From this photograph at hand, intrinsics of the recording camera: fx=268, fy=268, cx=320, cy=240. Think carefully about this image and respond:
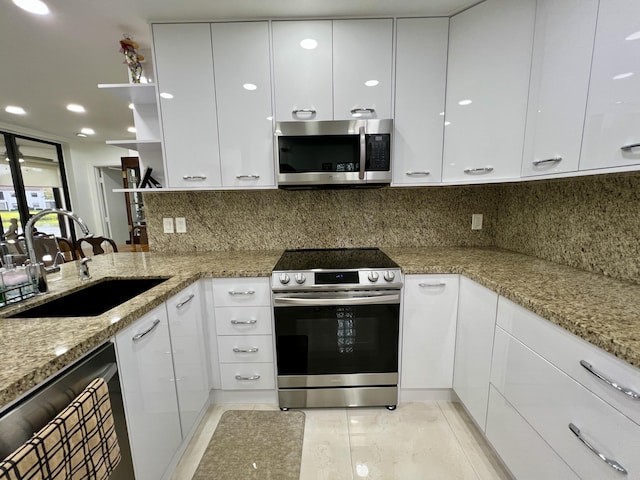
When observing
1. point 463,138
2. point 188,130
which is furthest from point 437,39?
point 188,130

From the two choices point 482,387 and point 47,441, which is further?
point 482,387

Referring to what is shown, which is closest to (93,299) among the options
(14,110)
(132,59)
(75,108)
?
(132,59)

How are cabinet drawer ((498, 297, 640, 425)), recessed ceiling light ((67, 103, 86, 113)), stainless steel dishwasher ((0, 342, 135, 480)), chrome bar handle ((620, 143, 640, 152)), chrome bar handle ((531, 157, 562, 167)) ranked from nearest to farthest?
stainless steel dishwasher ((0, 342, 135, 480)), cabinet drawer ((498, 297, 640, 425)), chrome bar handle ((620, 143, 640, 152)), chrome bar handle ((531, 157, 562, 167)), recessed ceiling light ((67, 103, 86, 113))

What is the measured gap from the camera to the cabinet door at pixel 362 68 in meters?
1.66

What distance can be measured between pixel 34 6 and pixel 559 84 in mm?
2808

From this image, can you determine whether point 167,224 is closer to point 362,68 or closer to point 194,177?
point 194,177

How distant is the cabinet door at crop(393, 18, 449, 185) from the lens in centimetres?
167

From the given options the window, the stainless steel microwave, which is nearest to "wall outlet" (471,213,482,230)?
the stainless steel microwave

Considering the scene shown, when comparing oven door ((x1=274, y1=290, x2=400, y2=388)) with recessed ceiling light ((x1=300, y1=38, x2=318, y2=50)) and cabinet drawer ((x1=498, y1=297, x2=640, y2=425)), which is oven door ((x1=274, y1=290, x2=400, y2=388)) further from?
recessed ceiling light ((x1=300, y1=38, x2=318, y2=50))

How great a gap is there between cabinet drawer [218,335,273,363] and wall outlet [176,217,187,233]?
0.97 meters

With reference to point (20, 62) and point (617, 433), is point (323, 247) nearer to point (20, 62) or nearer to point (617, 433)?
point (617, 433)

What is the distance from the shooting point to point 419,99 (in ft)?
5.66

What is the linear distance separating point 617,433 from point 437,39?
2016 millimetres

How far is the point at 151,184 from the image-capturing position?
1.93m
